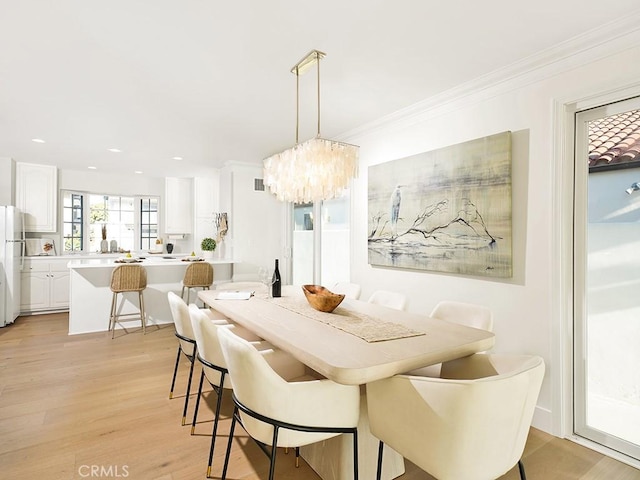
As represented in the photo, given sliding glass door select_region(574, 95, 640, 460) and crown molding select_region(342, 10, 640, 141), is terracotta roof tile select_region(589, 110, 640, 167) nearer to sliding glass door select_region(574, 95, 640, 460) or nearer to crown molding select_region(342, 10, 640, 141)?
sliding glass door select_region(574, 95, 640, 460)

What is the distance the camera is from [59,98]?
302 cm

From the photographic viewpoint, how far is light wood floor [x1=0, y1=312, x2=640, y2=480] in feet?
6.38

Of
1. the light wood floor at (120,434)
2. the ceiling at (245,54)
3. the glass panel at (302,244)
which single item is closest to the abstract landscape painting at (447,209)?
the ceiling at (245,54)

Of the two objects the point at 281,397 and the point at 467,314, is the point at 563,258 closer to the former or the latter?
the point at 467,314

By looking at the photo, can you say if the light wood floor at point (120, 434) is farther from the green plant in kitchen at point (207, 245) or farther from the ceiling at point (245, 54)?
the ceiling at point (245, 54)

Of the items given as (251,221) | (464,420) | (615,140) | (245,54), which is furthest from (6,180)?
(615,140)

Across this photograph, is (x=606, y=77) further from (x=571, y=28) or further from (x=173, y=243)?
(x=173, y=243)

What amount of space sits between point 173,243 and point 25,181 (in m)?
2.61

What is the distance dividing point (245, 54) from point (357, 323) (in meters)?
1.86

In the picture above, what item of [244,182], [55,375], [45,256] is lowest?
[55,375]

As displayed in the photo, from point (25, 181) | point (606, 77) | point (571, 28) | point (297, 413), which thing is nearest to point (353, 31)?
point (571, 28)

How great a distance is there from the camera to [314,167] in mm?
2447

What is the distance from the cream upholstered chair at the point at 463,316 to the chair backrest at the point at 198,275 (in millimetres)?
3554

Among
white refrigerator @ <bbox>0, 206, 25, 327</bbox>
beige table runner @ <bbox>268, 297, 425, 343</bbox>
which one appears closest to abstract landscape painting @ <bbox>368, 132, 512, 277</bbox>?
beige table runner @ <bbox>268, 297, 425, 343</bbox>
